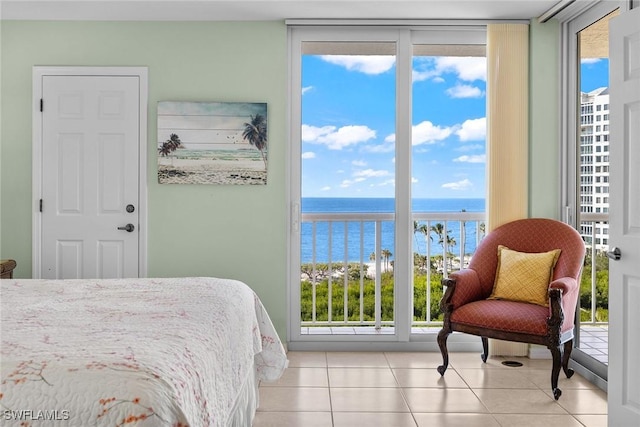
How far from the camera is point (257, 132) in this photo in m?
4.23

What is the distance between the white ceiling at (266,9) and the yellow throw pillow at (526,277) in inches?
69.2

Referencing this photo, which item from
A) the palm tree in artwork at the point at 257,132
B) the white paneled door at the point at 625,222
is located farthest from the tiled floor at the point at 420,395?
the palm tree in artwork at the point at 257,132

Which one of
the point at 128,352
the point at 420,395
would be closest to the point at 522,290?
the point at 420,395

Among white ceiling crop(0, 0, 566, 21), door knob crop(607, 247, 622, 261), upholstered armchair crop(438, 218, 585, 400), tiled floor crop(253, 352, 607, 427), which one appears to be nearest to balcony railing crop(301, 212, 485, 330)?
upholstered armchair crop(438, 218, 585, 400)

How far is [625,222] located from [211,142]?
2.81 metres

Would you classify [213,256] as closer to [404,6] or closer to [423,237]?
[423,237]

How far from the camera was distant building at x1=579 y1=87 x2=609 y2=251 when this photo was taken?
3.80 meters

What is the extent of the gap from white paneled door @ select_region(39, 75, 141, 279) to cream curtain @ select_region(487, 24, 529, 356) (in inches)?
107

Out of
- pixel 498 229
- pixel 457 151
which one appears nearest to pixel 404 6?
pixel 498 229

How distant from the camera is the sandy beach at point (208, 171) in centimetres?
422

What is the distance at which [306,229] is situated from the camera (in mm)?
5109

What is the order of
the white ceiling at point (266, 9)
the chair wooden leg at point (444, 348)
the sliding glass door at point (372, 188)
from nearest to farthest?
the chair wooden leg at point (444, 348) < the white ceiling at point (266, 9) < the sliding glass door at point (372, 188)

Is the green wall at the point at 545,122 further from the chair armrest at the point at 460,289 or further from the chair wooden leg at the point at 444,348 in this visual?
the chair wooden leg at the point at 444,348

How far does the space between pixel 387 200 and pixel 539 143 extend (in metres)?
1.23
